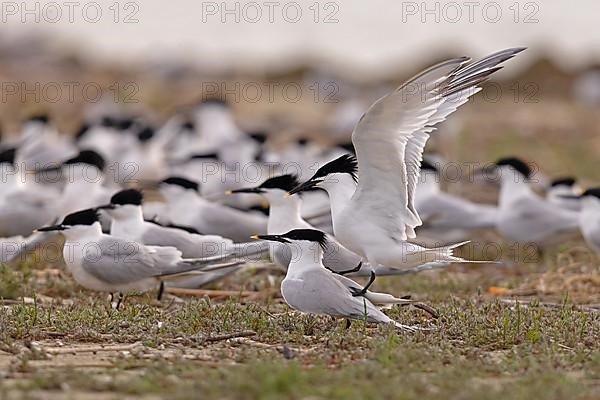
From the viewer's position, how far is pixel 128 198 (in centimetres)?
731

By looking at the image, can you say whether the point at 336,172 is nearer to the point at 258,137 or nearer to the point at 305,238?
the point at 305,238

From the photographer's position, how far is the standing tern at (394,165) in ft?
17.5

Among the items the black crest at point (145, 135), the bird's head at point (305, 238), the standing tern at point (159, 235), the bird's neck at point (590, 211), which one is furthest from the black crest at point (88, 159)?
the black crest at point (145, 135)

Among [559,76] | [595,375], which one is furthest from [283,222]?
[559,76]

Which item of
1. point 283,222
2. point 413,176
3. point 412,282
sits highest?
point 413,176

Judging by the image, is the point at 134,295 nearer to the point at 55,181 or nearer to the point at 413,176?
the point at 413,176

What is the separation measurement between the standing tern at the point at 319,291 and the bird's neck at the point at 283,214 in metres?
1.33

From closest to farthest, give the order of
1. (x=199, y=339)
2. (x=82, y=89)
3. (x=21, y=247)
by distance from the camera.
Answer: (x=199, y=339) < (x=21, y=247) < (x=82, y=89)

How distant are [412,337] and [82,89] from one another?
25.6 meters

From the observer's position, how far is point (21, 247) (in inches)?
294

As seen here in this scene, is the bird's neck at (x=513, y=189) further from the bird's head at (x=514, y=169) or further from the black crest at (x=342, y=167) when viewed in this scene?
the black crest at (x=342, y=167)

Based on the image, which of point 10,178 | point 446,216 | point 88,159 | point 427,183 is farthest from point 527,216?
point 10,178

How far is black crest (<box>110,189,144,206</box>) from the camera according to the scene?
7.29m

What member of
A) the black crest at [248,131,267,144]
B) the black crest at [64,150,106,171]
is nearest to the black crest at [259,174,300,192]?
the black crest at [64,150,106,171]
